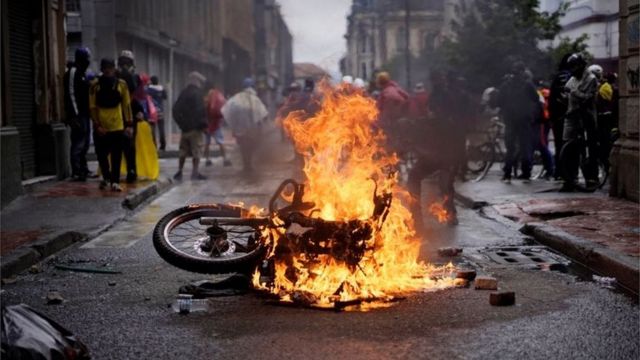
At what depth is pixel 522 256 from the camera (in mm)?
8680

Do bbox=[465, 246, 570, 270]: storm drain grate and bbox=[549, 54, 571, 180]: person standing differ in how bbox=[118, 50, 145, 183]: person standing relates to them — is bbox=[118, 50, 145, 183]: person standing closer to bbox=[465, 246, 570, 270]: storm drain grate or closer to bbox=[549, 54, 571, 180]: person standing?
bbox=[549, 54, 571, 180]: person standing

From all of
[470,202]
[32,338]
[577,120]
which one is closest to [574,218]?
[470,202]

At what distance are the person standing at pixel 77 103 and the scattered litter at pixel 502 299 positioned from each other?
10326mm

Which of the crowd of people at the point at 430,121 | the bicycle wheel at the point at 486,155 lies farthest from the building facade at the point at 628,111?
the bicycle wheel at the point at 486,155

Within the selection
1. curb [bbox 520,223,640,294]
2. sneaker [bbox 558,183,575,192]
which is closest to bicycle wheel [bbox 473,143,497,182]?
sneaker [bbox 558,183,575,192]

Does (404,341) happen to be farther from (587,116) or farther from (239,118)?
(239,118)

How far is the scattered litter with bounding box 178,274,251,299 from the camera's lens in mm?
6734

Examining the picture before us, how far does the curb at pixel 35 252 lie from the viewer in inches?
309

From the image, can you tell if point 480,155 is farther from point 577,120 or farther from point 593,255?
point 593,255

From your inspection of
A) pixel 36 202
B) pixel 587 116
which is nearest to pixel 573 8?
pixel 587 116

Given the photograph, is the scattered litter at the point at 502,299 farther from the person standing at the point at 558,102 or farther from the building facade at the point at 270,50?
the building facade at the point at 270,50

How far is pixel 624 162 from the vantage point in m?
12.6

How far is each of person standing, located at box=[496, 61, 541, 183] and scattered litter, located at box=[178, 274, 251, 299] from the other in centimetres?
992

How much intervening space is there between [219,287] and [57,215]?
5035 mm
